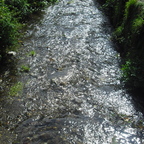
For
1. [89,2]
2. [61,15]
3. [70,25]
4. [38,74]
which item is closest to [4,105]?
[38,74]

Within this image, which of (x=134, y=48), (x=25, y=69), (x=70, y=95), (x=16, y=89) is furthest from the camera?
(x=25, y=69)

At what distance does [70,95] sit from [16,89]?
183cm

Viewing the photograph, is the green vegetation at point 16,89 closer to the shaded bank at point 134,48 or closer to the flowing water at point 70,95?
the flowing water at point 70,95

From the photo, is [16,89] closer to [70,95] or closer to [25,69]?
[25,69]

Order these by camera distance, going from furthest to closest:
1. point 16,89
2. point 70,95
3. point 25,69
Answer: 1. point 25,69
2. point 16,89
3. point 70,95

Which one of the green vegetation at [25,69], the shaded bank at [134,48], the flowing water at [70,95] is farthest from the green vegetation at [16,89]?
the shaded bank at [134,48]

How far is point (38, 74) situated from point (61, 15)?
596 cm

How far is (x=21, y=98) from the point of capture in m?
6.31

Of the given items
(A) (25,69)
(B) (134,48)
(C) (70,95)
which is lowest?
(A) (25,69)

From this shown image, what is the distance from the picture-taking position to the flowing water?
5090 mm

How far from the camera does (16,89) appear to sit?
6672mm

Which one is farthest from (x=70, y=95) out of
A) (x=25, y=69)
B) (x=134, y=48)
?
(x=134, y=48)

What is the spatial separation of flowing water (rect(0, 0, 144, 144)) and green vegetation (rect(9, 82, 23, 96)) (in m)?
0.11

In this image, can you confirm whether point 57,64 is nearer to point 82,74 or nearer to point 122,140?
point 82,74
